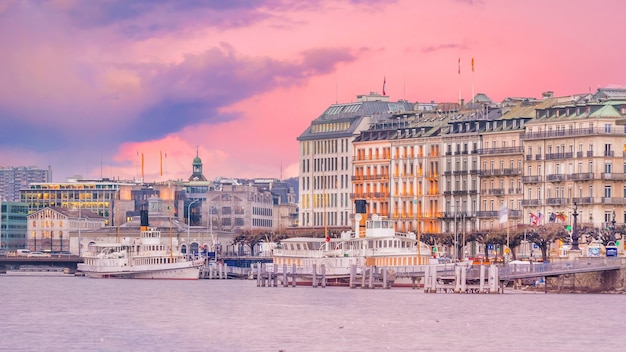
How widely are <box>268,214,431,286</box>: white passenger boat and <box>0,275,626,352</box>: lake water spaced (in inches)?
131

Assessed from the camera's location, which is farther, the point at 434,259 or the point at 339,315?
the point at 434,259

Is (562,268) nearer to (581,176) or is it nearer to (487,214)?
(581,176)

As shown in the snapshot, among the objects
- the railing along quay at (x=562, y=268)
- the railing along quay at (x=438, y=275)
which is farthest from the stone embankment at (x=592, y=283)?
the railing along quay at (x=438, y=275)

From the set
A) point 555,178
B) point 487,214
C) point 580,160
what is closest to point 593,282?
point 580,160

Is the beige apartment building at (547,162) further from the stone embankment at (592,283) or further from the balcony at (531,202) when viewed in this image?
the stone embankment at (592,283)

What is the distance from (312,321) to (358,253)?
151 feet

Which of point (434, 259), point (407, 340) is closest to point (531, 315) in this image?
point (407, 340)

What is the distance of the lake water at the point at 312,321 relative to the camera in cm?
9756

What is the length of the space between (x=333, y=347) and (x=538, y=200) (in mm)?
94552

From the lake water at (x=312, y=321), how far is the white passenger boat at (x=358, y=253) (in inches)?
131

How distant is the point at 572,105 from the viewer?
185 meters

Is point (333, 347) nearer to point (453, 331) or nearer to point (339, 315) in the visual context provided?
point (453, 331)

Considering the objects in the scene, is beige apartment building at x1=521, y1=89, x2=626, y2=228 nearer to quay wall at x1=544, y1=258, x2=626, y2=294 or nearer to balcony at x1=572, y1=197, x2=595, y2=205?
balcony at x1=572, y1=197, x2=595, y2=205

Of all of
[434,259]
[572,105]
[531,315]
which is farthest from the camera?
[572,105]
